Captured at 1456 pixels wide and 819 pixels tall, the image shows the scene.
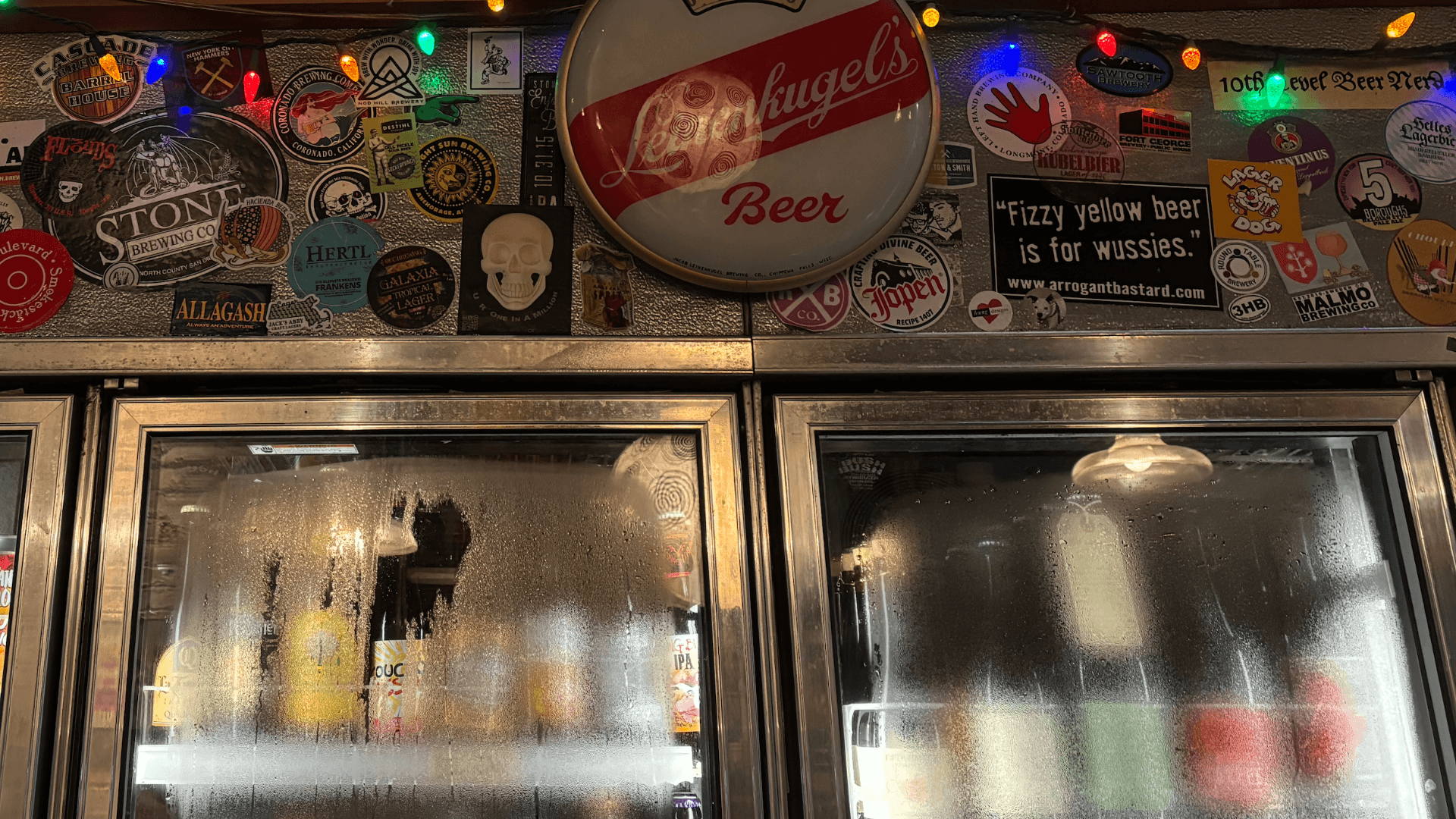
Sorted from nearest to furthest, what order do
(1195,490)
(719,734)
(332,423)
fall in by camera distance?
(719,734) → (332,423) → (1195,490)

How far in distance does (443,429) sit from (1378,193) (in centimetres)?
159

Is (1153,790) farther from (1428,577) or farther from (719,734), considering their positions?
(719,734)

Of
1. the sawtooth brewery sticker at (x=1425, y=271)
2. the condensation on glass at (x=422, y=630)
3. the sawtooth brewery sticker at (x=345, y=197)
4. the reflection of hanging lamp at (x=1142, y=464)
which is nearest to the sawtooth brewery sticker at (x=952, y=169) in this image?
the reflection of hanging lamp at (x=1142, y=464)

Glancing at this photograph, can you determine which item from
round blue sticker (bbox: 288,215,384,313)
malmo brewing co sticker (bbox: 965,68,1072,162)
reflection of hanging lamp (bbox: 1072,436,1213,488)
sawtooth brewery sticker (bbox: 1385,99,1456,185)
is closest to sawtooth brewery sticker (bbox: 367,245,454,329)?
round blue sticker (bbox: 288,215,384,313)

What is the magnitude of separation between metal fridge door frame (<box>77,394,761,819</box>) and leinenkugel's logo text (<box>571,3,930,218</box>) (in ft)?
1.09

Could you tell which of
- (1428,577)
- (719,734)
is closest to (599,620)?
(719,734)

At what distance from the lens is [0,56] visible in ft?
5.37

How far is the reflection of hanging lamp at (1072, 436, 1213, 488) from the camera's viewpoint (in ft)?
5.21

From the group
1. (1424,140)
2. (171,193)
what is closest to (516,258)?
(171,193)

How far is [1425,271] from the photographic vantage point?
1641 millimetres

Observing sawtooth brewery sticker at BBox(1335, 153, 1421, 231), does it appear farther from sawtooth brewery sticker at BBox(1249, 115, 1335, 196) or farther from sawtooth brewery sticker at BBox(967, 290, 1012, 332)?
sawtooth brewery sticker at BBox(967, 290, 1012, 332)

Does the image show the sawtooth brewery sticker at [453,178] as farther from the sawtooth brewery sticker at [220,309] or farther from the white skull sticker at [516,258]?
the sawtooth brewery sticker at [220,309]

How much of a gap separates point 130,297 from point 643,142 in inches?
32.4

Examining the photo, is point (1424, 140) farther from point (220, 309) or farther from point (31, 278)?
point (31, 278)
